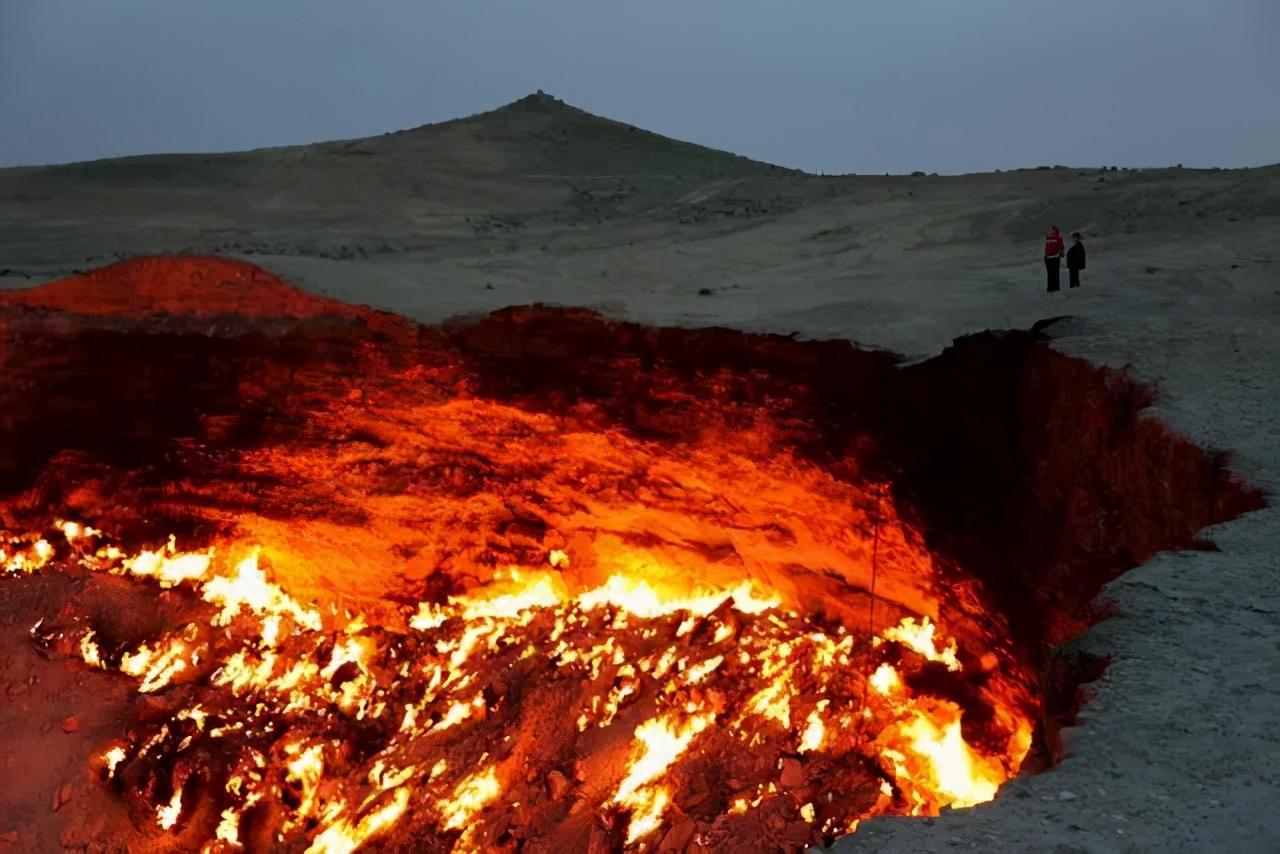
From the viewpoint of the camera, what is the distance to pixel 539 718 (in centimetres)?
676

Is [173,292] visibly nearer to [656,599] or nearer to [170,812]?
[170,812]

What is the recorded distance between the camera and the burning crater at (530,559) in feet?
18.9

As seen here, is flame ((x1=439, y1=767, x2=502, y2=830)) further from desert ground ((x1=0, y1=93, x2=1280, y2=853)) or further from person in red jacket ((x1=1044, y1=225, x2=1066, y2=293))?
person in red jacket ((x1=1044, y1=225, x2=1066, y2=293))

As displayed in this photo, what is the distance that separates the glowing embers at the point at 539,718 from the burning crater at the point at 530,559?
2 centimetres

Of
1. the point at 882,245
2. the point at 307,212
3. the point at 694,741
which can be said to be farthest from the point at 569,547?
the point at 307,212

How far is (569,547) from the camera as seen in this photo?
24.8ft

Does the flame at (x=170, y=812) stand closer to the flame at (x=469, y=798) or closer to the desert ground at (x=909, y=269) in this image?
the desert ground at (x=909, y=269)

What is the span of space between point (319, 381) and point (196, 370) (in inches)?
35.2

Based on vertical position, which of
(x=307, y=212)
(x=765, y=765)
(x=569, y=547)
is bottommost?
(x=765, y=765)

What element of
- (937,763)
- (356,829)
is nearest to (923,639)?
(937,763)

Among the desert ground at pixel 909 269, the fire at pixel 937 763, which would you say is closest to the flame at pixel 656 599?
the fire at pixel 937 763

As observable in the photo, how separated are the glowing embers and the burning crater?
0.9 inches

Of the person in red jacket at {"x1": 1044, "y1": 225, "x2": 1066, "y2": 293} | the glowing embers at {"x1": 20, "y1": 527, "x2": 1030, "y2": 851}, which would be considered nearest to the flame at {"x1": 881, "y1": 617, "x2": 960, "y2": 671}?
the glowing embers at {"x1": 20, "y1": 527, "x2": 1030, "y2": 851}

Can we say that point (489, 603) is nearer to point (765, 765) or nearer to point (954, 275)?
point (765, 765)
